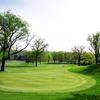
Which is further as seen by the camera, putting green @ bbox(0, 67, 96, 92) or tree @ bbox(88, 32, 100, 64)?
tree @ bbox(88, 32, 100, 64)

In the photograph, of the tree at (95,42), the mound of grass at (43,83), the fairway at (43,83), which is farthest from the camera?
the tree at (95,42)

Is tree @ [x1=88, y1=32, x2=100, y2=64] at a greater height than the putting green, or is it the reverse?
tree @ [x1=88, y1=32, x2=100, y2=64]

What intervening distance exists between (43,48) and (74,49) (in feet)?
90.2

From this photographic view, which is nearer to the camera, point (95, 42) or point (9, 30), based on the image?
point (9, 30)

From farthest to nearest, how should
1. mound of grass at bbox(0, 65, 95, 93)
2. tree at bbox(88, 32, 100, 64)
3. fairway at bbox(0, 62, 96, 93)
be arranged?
tree at bbox(88, 32, 100, 64), mound of grass at bbox(0, 65, 95, 93), fairway at bbox(0, 62, 96, 93)

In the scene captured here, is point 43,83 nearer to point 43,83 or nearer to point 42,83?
point 43,83

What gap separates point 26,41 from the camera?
197 feet

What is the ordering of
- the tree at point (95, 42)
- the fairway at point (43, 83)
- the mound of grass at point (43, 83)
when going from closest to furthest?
the fairway at point (43, 83)
the mound of grass at point (43, 83)
the tree at point (95, 42)

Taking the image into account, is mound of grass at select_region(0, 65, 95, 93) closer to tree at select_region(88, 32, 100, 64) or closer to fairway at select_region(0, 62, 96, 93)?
fairway at select_region(0, 62, 96, 93)

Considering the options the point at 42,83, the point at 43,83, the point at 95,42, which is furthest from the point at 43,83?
the point at 95,42

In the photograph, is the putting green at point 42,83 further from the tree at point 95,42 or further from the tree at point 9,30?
the tree at point 95,42

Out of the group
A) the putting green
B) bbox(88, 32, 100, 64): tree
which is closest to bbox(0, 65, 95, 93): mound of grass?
the putting green

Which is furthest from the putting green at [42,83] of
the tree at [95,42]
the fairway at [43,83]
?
the tree at [95,42]

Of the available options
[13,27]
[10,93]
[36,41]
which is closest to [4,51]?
[13,27]
